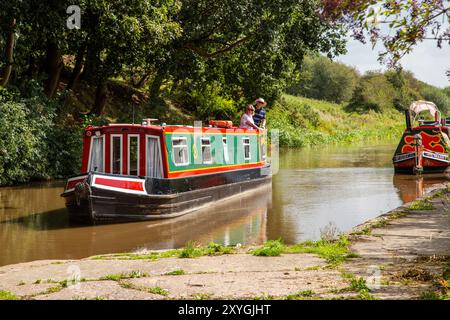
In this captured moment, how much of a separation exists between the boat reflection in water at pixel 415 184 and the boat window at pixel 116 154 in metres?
6.82

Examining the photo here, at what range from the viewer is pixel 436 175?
19359mm

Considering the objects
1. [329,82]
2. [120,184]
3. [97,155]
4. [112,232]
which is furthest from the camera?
[329,82]

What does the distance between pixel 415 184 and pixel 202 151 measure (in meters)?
7.23

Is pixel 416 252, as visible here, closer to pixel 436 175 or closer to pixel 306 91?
pixel 436 175

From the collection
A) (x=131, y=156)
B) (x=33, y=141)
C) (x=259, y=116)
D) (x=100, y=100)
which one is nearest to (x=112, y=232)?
(x=131, y=156)

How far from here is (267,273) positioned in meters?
5.86

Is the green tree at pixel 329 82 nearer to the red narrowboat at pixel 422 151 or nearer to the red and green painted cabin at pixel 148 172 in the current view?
the red narrowboat at pixel 422 151

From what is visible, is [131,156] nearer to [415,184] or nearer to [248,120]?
[248,120]

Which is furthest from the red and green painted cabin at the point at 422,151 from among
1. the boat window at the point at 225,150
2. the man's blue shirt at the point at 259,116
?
the boat window at the point at 225,150

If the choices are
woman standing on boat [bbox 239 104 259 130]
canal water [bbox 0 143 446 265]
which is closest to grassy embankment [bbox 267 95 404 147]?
woman standing on boat [bbox 239 104 259 130]

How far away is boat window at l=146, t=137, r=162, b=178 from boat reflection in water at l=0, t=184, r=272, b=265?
1044 mm

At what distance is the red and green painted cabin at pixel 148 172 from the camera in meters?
10.8

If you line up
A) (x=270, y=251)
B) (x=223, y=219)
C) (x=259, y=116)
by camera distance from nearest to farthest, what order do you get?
(x=270, y=251), (x=223, y=219), (x=259, y=116)

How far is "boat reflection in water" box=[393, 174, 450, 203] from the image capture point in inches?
593
